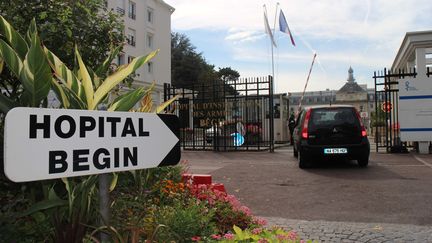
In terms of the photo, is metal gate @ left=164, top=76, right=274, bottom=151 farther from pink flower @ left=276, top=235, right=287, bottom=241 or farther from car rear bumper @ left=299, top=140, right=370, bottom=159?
pink flower @ left=276, top=235, right=287, bottom=241

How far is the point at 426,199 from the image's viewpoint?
274 inches

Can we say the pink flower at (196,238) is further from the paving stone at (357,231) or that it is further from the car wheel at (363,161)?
the car wheel at (363,161)

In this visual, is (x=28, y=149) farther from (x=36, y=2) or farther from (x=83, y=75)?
(x=36, y=2)

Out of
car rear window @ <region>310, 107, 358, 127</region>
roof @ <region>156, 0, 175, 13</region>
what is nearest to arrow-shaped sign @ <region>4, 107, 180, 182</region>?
car rear window @ <region>310, 107, 358, 127</region>

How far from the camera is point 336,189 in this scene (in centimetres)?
810

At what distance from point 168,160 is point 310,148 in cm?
873

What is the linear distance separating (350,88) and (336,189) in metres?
114

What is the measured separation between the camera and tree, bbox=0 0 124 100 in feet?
15.8

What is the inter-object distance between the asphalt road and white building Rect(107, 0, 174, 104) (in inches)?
1205

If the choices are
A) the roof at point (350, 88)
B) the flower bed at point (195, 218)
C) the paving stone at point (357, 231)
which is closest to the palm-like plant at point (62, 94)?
the flower bed at point (195, 218)

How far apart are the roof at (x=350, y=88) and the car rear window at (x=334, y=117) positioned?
4277 inches

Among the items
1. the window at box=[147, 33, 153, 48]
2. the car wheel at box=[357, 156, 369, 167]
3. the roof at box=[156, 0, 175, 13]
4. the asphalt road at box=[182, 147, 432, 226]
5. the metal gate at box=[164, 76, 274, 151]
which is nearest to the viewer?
the asphalt road at box=[182, 147, 432, 226]

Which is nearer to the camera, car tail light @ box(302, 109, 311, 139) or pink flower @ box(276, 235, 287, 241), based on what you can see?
pink flower @ box(276, 235, 287, 241)

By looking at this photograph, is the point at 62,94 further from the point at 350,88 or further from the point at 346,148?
the point at 350,88
